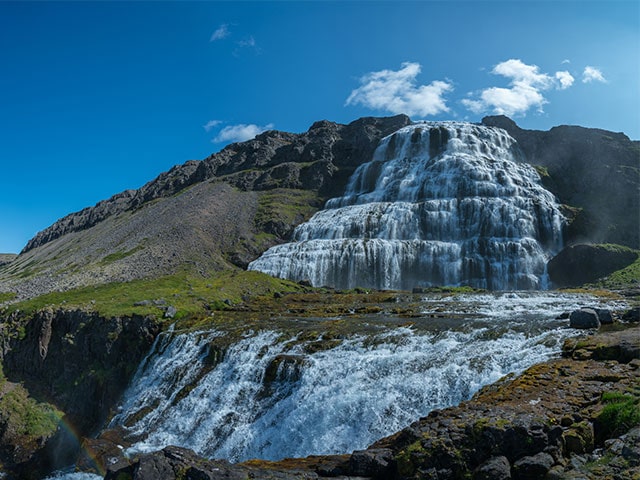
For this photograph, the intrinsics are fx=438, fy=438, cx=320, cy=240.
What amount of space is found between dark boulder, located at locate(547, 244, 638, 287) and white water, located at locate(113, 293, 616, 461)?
31118 mm

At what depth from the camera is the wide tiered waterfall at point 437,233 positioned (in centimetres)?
6100

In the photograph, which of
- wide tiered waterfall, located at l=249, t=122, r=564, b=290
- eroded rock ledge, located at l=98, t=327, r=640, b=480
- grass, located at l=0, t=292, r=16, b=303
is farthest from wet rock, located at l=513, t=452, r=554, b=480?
grass, located at l=0, t=292, r=16, b=303

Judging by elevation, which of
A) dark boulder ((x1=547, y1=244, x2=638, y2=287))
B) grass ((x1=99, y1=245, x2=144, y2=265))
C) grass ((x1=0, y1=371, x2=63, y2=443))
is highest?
grass ((x1=99, y1=245, x2=144, y2=265))

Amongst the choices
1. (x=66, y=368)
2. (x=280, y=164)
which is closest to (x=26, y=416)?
(x=66, y=368)

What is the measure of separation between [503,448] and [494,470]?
0.75m

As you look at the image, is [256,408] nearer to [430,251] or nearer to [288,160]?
[430,251]

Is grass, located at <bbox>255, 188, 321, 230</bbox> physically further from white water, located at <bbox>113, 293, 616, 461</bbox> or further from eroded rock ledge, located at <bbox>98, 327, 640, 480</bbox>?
eroded rock ledge, located at <bbox>98, 327, 640, 480</bbox>

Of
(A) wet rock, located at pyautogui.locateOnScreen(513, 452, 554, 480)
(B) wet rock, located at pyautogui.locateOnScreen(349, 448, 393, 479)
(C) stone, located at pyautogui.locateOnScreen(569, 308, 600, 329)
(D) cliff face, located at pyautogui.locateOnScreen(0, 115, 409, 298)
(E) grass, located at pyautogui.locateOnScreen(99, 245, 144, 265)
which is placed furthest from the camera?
(E) grass, located at pyautogui.locateOnScreen(99, 245, 144, 265)

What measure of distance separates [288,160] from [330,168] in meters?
21.3

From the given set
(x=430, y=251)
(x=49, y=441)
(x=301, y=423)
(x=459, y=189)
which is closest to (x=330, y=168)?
(x=459, y=189)

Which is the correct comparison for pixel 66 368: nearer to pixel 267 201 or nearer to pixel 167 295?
pixel 167 295

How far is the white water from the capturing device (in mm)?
17219

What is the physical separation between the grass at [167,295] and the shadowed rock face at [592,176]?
4771cm

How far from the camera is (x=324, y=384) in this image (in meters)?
19.8
